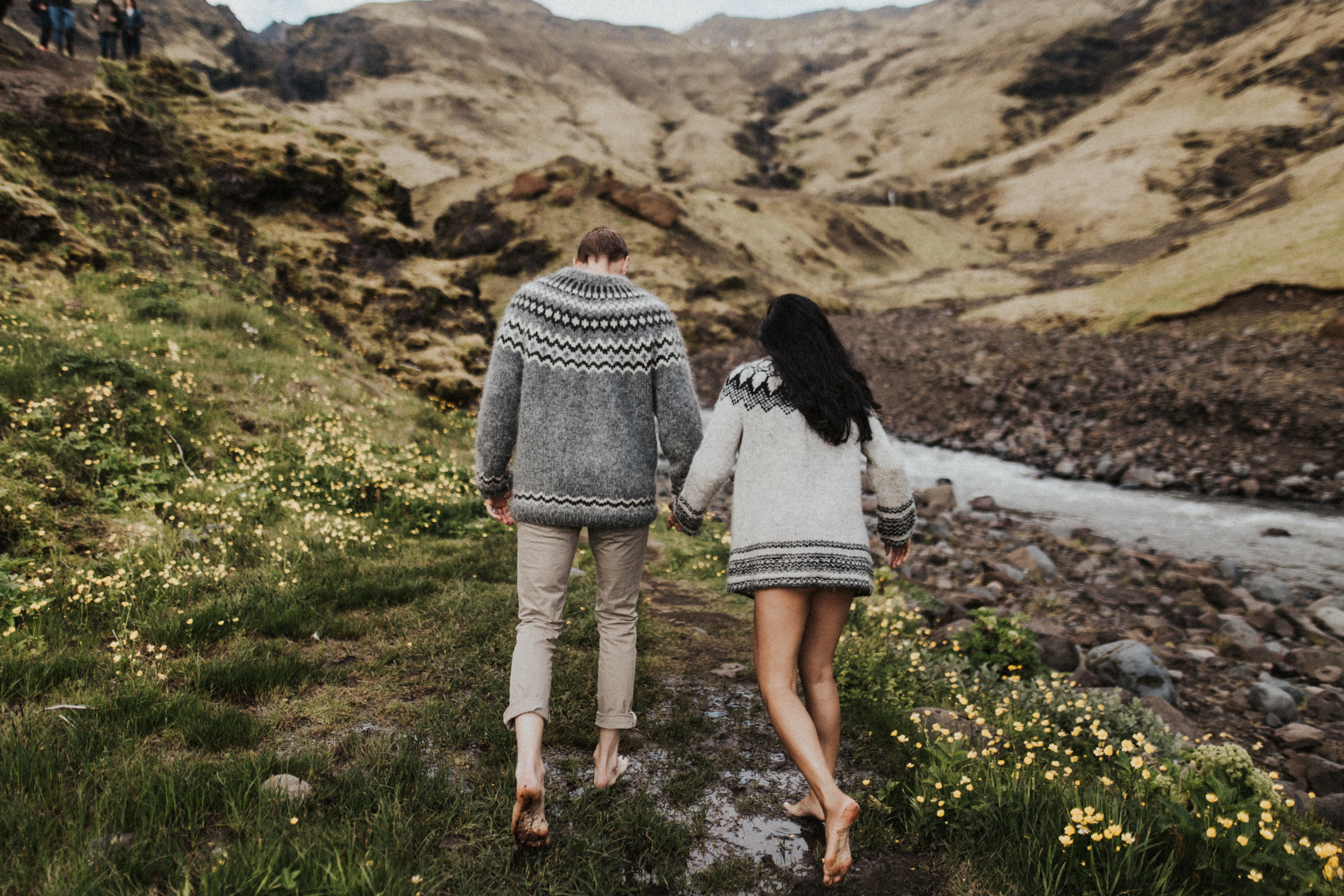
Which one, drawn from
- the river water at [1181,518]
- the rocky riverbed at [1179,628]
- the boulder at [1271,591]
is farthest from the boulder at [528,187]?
the boulder at [1271,591]

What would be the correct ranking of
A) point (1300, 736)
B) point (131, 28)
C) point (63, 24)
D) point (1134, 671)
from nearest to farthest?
point (1300, 736), point (1134, 671), point (63, 24), point (131, 28)

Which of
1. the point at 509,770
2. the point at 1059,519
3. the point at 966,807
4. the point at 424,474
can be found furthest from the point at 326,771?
the point at 1059,519

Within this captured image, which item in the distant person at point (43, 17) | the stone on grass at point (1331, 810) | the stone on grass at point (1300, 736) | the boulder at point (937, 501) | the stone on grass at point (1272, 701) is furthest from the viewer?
the distant person at point (43, 17)

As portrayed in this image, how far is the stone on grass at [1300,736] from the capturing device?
19.3 feet

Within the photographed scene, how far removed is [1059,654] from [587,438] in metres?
6.11

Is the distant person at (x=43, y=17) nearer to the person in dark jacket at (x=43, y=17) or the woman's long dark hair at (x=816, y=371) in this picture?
the person in dark jacket at (x=43, y=17)

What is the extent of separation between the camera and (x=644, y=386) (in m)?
3.91

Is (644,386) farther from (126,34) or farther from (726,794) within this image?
(126,34)

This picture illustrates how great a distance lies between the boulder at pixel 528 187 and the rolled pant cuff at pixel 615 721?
141 ft

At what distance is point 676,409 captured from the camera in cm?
395

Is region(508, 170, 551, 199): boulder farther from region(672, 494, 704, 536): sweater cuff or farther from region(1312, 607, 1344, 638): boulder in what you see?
region(672, 494, 704, 536): sweater cuff

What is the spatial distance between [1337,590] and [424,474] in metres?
14.1

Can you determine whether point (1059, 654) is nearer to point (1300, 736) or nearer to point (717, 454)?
point (1300, 736)

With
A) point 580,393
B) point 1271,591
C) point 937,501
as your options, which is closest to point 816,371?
point 580,393
